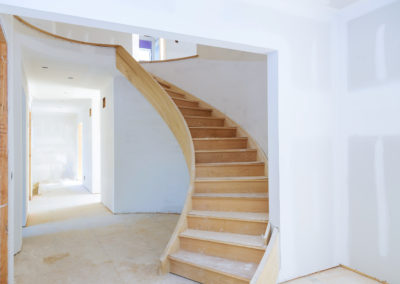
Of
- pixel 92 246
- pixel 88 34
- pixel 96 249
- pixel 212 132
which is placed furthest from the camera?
pixel 88 34

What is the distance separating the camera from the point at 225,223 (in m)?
2.88

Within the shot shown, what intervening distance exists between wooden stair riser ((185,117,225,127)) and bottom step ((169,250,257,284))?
83.3 inches

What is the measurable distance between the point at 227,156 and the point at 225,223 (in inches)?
48.6

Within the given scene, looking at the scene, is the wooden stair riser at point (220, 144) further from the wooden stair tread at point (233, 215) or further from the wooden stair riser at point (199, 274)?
the wooden stair riser at point (199, 274)

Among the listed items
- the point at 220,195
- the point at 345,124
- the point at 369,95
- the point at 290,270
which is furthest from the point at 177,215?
the point at 369,95

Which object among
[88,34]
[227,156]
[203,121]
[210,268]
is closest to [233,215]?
[210,268]

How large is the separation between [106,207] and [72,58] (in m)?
2.89

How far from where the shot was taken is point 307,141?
2656mm

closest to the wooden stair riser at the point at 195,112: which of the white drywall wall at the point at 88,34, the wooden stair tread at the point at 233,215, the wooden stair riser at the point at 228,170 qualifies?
the wooden stair riser at the point at 228,170

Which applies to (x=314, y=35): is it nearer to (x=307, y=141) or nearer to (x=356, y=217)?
(x=307, y=141)

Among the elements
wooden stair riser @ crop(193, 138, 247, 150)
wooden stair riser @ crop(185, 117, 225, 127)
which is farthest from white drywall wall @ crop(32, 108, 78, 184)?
wooden stair riser @ crop(193, 138, 247, 150)

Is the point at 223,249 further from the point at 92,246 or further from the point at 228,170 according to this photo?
the point at 92,246

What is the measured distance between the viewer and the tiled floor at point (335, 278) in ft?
8.22

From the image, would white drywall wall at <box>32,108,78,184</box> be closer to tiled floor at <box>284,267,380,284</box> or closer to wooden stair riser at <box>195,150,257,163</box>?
wooden stair riser at <box>195,150,257,163</box>
